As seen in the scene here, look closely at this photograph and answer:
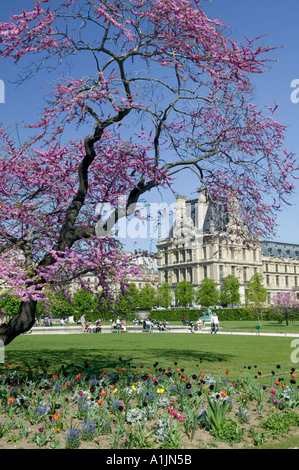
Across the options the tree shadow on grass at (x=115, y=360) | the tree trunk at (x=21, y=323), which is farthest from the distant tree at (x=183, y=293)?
the tree trunk at (x=21, y=323)

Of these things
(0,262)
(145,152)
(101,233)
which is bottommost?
(0,262)

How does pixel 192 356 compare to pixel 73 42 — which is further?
pixel 192 356

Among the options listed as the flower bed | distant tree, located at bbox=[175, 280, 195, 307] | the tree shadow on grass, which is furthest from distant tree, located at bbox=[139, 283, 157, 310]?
the flower bed

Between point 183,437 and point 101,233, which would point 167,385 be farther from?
point 101,233

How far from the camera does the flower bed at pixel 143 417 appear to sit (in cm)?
638

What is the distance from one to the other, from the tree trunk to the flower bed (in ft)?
3.67

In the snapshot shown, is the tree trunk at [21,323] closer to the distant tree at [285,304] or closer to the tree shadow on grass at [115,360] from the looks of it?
the tree shadow on grass at [115,360]

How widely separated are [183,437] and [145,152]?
5875mm

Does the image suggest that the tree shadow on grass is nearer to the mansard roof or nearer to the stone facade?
the stone facade

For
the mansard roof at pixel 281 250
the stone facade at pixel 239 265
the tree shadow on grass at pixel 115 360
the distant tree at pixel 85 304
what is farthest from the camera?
the mansard roof at pixel 281 250

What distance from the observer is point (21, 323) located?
31.4 ft

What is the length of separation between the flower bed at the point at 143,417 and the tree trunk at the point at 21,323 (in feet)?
3.67
